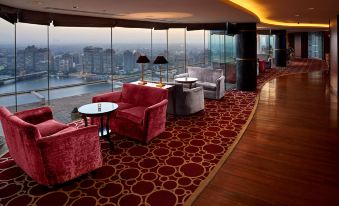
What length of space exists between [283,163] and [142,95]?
3.30m

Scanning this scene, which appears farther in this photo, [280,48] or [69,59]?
[280,48]

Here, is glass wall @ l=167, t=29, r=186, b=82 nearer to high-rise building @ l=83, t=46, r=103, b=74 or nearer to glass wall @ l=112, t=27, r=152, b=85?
glass wall @ l=112, t=27, r=152, b=85

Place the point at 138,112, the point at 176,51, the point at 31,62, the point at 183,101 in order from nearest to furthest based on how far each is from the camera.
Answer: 1. the point at 138,112
2. the point at 31,62
3. the point at 183,101
4. the point at 176,51

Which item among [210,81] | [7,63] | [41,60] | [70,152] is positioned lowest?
[70,152]

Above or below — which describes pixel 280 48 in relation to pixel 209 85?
above

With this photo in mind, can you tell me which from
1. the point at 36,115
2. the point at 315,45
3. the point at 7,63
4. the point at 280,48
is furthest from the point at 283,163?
the point at 315,45

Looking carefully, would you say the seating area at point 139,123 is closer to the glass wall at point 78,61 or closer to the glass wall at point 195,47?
the glass wall at point 78,61

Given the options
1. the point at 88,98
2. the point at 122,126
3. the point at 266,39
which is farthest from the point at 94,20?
the point at 266,39

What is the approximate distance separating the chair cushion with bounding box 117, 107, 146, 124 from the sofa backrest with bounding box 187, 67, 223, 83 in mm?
4338

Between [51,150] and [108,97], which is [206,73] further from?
[51,150]

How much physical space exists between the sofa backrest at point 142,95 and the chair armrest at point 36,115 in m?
1.91

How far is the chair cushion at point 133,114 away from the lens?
199 inches

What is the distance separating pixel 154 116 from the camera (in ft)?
16.5

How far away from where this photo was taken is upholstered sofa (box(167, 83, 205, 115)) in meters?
6.79
